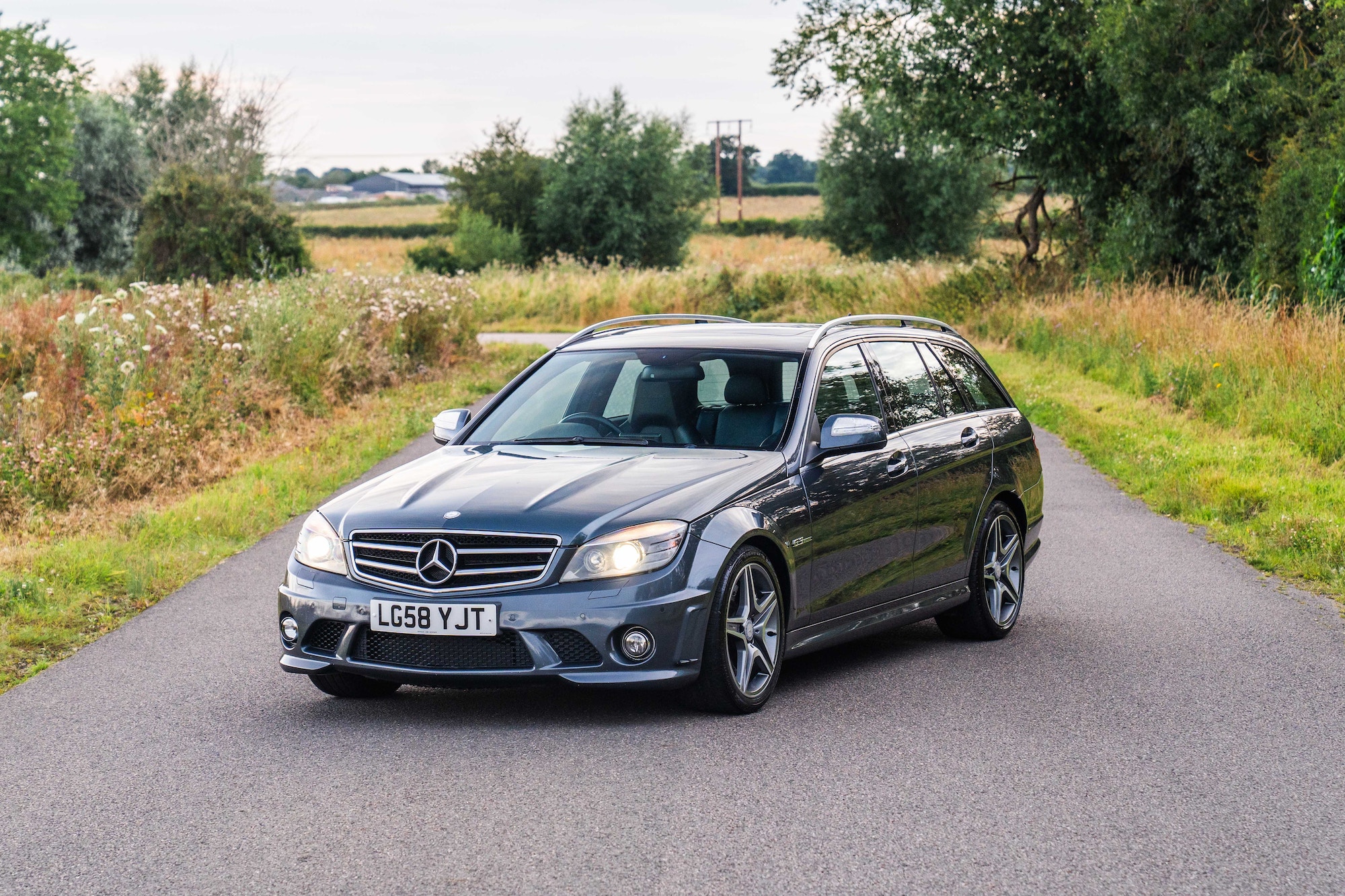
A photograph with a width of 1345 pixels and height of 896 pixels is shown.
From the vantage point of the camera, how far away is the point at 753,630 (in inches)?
243

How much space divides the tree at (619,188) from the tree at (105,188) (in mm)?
17624

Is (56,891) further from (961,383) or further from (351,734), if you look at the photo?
(961,383)

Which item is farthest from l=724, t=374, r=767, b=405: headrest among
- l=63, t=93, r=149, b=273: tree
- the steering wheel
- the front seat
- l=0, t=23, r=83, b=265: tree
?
l=63, t=93, r=149, b=273: tree

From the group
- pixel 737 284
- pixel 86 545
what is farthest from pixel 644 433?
pixel 737 284

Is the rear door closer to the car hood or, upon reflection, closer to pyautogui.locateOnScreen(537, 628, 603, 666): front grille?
the car hood

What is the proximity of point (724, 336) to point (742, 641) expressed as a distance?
6.08 feet

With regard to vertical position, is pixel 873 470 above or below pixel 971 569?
above

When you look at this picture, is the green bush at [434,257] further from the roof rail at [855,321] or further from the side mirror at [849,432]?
the side mirror at [849,432]

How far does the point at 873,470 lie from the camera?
23.0ft

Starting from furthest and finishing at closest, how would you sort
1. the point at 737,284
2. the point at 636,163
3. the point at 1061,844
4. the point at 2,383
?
the point at 636,163
the point at 737,284
the point at 2,383
the point at 1061,844

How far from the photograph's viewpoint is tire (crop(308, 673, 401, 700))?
638cm

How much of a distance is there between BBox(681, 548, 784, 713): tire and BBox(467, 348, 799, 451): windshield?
72cm

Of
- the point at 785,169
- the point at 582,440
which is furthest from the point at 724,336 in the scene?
the point at 785,169

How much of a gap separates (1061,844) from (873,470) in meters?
2.68
